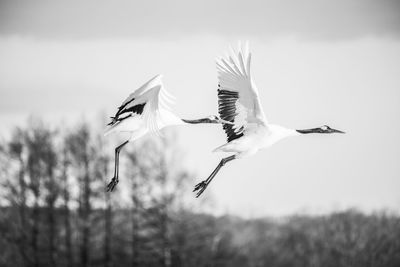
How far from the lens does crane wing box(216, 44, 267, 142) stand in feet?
37.9

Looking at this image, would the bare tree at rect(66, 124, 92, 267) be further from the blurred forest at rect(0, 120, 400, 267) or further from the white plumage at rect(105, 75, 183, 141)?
the white plumage at rect(105, 75, 183, 141)

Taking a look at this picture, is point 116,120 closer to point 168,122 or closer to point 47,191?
point 168,122

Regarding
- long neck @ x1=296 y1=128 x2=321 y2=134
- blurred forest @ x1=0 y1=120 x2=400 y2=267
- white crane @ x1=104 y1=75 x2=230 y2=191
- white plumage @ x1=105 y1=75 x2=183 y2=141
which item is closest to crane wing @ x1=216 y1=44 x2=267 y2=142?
white crane @ x1=104 y1=75 x2=230 y2=191

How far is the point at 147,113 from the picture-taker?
1158 centimetres

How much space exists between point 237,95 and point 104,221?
92.3ft

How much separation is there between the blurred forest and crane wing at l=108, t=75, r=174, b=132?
69.9 ft

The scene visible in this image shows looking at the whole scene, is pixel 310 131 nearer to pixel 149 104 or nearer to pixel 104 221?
pixel 149 104

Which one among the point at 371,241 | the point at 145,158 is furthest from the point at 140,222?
the point at 371,241

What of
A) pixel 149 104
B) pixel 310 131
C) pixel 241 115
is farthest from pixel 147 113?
pixel 310 131

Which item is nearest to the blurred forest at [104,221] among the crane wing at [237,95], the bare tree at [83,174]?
the bare tree at [83,174]

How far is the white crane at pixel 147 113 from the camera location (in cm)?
1130

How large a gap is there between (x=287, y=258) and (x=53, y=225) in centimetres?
1545

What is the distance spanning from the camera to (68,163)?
37.1 metres

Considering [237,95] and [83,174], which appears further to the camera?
[83,174]
